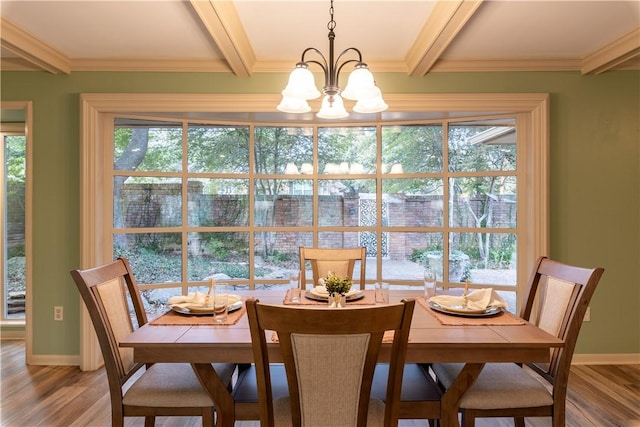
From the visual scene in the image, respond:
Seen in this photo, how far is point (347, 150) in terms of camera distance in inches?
124

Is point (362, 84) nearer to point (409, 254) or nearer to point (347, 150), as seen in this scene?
point (347, 150)

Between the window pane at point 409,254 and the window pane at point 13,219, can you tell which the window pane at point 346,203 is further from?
the window pane at point 13,219

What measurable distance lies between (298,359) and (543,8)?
2272mm

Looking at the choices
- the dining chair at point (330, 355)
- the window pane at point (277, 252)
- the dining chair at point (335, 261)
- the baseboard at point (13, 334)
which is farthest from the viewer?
the baseboard at point (13, 334)

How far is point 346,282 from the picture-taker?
175 cm

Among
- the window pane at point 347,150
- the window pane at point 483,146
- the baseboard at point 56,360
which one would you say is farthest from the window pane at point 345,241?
the baseboard at point 56,360

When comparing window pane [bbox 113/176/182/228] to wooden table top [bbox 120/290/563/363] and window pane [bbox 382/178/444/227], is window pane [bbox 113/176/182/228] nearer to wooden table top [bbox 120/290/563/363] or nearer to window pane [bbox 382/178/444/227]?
window pane [bbox 382/178/444/227]

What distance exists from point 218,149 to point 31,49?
1334 millimetres

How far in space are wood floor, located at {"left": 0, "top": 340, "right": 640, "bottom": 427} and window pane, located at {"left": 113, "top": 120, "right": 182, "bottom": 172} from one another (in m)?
1.55

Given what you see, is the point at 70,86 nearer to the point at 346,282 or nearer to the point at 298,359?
the point at 346,282

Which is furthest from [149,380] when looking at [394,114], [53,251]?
[394,114]

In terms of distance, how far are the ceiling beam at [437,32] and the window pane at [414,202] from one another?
2.77 feet

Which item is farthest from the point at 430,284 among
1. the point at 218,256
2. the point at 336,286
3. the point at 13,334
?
the point at 13,334

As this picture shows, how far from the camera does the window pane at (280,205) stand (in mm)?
3166
